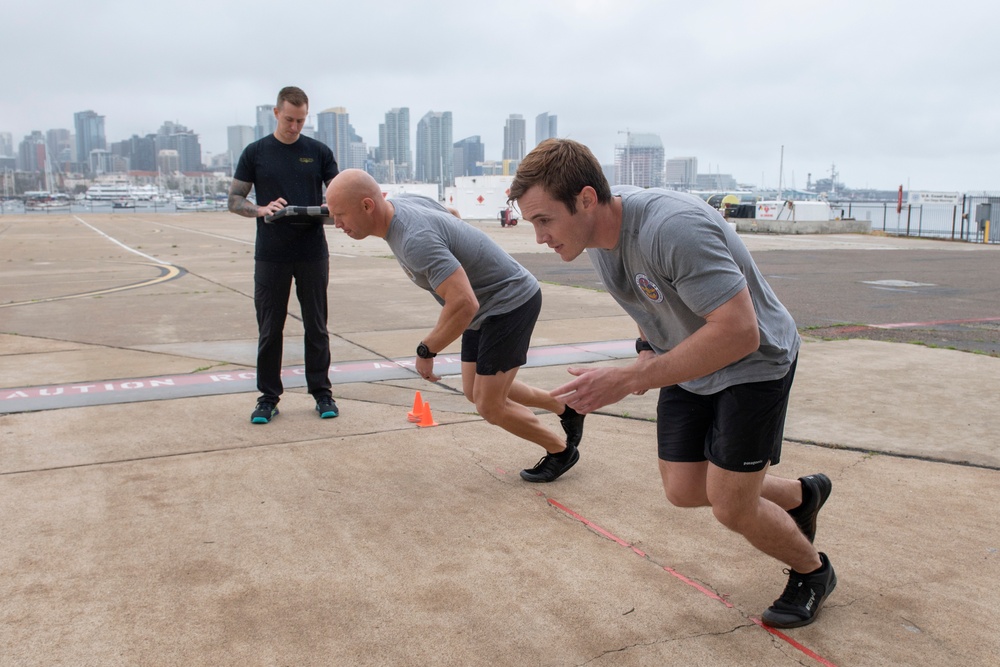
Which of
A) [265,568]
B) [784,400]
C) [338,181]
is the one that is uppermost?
[338,181]

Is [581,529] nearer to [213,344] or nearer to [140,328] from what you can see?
[213,344]

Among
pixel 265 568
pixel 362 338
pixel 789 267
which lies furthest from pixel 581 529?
pixel 789 267

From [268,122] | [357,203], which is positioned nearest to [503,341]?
[357,203]

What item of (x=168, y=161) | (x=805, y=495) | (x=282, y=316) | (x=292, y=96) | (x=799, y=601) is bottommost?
(x=799, y=601)

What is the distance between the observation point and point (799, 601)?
284 cm

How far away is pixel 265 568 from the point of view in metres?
3.30

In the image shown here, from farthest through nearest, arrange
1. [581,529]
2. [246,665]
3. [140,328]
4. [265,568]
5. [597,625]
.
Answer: [140,328]
[581,529]
[265,568]
[597,625]
[246,665]

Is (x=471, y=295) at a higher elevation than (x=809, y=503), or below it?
higher

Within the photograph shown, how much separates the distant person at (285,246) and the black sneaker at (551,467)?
1.72 meters

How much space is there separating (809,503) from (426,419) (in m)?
2.73

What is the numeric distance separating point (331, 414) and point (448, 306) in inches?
81.0

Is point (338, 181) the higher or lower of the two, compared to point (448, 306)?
higher

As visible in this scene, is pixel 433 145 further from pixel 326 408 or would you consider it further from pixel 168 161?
pixel 326 408

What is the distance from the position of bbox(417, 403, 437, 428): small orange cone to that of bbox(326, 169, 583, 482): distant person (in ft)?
3.09
